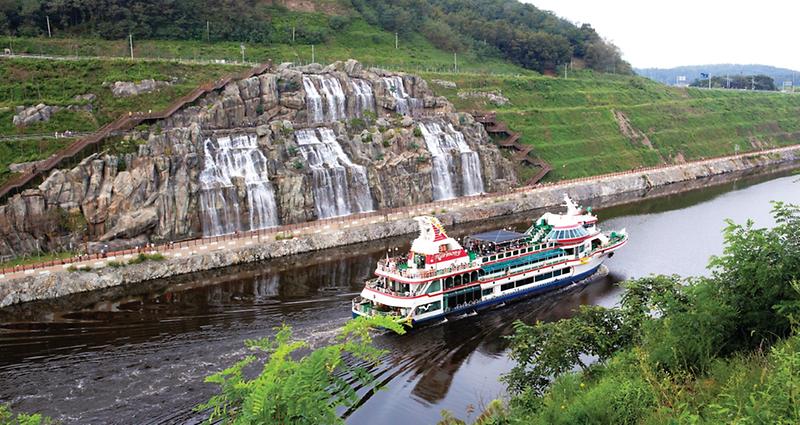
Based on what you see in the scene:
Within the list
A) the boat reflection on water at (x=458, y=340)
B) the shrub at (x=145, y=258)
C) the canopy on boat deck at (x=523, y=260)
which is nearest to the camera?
the boat reflection on water at (x=458, y=340)

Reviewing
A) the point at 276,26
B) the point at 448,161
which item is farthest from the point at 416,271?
the point at 276,26

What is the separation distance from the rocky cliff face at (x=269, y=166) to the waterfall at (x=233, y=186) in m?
0.12

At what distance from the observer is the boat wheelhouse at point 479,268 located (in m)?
53.6

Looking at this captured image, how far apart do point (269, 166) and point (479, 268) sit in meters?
36.1

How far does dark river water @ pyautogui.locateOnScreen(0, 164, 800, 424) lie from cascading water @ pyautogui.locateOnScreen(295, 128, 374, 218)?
10611 millimetres

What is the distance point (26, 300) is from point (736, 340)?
184ft

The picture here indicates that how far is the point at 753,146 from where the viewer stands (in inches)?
5965

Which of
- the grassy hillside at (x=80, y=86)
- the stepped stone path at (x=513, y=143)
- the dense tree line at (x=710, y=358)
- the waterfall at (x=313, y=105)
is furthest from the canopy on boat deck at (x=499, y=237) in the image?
the grassy hillside at (x=80, y=86)

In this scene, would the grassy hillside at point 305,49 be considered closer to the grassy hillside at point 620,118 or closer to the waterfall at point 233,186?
the grassy hillside at point 620,118

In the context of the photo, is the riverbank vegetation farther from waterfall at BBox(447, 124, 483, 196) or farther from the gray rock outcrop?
the gray rock outcrop

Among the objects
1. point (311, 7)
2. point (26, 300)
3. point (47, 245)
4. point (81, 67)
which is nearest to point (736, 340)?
point (26, 300)

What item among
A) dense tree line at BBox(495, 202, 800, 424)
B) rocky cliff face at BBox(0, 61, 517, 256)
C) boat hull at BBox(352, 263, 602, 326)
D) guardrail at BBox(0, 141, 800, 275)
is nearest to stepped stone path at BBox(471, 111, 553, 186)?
guardrail at BBox(0, 141, 800, 275)

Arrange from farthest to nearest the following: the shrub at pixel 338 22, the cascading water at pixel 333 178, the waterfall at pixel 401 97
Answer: the shrub at pixel 338 22 < the waterfall at pixel 401 97 < the cascading water at pixel 333 178

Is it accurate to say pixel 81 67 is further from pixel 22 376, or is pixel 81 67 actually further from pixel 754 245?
pixel 754 245
